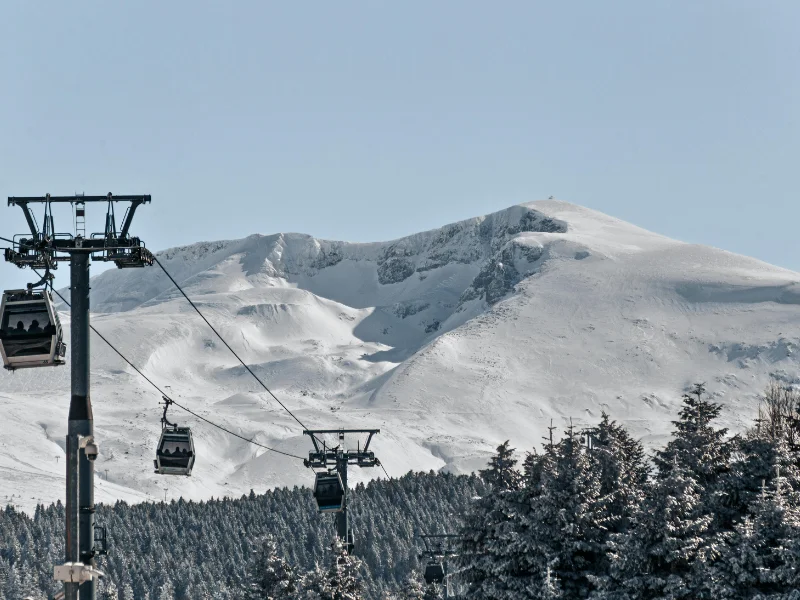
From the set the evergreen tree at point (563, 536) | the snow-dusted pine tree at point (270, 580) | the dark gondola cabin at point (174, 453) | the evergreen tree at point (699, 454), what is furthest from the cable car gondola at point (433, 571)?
the dark gondola cabin at point (174, 453)

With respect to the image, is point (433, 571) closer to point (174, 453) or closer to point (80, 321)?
point (174, 453)

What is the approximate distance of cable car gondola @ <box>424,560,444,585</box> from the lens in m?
49.3

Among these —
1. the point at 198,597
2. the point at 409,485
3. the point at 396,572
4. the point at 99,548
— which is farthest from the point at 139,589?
the point at 99,548

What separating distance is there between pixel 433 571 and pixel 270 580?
20.5 ft

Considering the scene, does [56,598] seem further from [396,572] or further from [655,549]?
[396,572]

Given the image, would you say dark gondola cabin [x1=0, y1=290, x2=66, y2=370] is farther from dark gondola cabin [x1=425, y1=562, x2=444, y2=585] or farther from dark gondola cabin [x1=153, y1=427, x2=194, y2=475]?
dark gondola cabin [x1=425, y1=562, x2=444, y2=585]

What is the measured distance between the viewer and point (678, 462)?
38.5 metres

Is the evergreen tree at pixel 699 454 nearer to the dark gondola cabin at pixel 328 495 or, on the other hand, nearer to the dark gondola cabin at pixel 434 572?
the dark gondola cabin at pixel 434 572

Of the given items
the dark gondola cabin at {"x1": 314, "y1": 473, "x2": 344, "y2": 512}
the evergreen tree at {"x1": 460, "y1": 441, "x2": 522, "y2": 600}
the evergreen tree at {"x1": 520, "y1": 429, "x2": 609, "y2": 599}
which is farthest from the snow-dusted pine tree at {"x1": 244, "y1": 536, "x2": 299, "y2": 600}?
the evergreen tree at {"x1": 520, "y1": 429, "x2": 609, "y2": 599}

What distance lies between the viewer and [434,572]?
49.6 meters

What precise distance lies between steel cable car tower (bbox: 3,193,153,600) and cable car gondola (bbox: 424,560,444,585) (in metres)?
26.6

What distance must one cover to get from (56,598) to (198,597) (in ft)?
370

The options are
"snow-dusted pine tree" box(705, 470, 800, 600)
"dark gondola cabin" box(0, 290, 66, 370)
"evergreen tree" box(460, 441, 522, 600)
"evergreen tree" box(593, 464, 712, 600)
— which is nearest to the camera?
"dark gondola cabin" box(0, 290, 66, 370)

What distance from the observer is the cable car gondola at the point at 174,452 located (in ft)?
101
